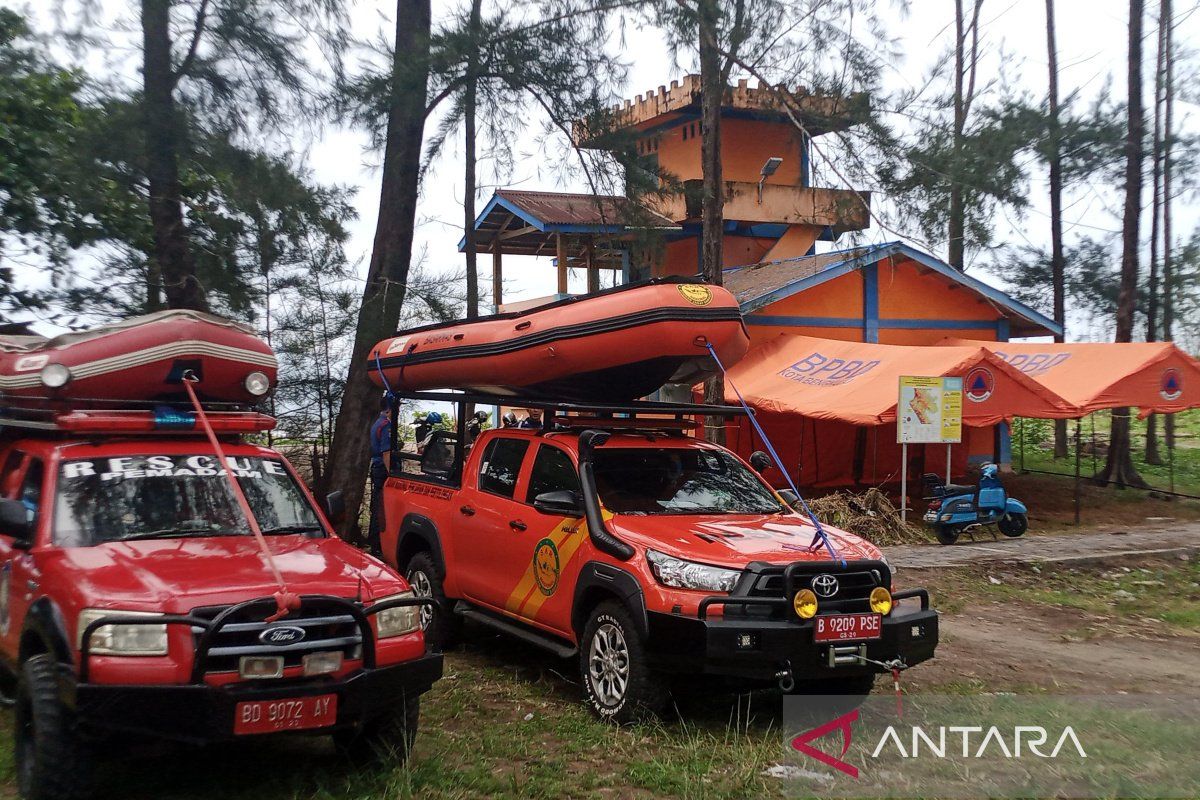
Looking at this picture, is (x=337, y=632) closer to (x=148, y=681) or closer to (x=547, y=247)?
(x=148, y=681)

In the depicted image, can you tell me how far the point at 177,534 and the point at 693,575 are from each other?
2.88 m

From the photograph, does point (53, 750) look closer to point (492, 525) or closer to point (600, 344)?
point (492, 525)

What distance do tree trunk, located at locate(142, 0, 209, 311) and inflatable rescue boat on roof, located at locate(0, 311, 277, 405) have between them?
449 centimetres

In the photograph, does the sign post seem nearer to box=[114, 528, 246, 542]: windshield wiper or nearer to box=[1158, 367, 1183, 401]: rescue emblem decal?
box=[1158, 367, 1183, 401]: rescue emblem decal

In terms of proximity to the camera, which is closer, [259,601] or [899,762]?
[259,601]

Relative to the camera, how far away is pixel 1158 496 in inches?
732

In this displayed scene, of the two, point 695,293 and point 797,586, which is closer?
point 797,586

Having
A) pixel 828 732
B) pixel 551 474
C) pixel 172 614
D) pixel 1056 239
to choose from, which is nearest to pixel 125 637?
pixel 172 614

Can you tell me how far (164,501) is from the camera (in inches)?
224

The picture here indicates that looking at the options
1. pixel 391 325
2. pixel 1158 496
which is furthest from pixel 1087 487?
pixel 391 325

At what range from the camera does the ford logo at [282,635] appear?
178 inches

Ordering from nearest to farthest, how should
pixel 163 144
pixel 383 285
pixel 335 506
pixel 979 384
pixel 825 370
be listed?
pixel 335 506 → pixel 163 144 → pixel 383 285 → pixel 979 384 → pixel 825 370

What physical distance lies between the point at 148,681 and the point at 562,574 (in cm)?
287

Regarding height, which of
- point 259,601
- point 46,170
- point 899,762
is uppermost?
point 46,170
